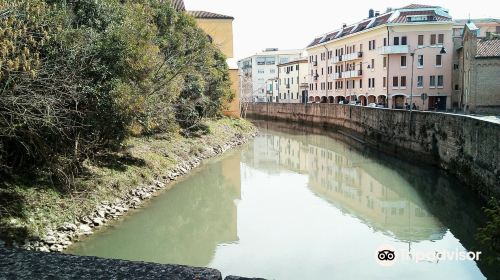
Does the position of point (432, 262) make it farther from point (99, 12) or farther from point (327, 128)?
point (327, 128)

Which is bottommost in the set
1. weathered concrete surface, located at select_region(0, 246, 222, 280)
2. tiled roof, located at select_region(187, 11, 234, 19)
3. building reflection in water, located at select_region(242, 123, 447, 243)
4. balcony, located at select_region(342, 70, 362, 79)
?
building reflection in water, located at select_region(242, 123, 447, 243)

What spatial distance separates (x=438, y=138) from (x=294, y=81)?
171ft

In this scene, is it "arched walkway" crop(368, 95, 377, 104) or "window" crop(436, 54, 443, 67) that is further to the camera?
"arched walkway" crop(368, 95, 377, 104)

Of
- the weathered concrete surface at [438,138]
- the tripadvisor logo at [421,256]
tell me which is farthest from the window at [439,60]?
the tripadvisor logo at [421,256]

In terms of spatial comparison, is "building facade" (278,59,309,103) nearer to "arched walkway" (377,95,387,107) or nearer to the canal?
"arched walkway" (377,95,387,107)

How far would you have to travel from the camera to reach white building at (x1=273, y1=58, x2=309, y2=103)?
68250 mm

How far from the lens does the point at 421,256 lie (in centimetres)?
1018

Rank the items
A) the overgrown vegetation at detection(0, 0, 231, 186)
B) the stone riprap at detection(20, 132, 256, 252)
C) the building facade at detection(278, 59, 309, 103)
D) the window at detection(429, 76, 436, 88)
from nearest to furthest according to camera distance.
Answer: the overgrown vegetation at detection(0, 0, 231, 186) < the stone riprap at detection(20, 132, 256, 252) < the window at detection(429, 76, 436, 88) < the building facade at detection(278, 59, 309, 103)

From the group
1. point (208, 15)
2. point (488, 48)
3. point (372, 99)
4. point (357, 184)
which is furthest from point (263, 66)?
point (357, 184)

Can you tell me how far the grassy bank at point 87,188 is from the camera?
9531mm

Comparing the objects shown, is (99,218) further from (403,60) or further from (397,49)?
(403,60)

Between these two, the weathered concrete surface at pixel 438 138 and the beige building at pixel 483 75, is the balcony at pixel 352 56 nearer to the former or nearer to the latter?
the weathered concrete surface at pixel 438 138

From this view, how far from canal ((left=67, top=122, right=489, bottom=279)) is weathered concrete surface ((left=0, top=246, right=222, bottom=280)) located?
4.96m

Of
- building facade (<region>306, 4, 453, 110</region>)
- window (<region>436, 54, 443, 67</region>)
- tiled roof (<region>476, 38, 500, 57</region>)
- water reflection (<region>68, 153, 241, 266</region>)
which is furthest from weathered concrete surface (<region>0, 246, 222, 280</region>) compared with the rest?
window (<region>436, 54, 443, 67</region>)
